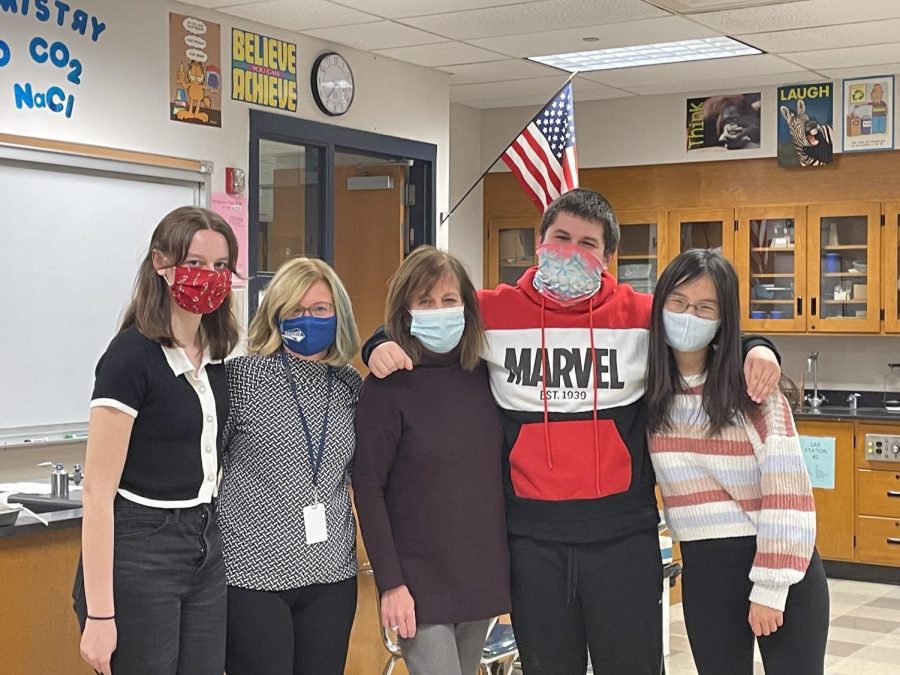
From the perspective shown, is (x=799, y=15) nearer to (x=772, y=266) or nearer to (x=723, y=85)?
(x=723, y=85)

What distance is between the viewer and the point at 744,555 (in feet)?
8.98

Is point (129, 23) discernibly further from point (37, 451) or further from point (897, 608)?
point (897, 608)

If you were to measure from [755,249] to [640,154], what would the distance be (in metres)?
1.00

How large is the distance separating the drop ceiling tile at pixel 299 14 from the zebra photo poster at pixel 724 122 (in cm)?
300

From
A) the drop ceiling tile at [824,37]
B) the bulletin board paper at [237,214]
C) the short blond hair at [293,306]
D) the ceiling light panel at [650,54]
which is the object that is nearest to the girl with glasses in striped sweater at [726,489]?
the short blond hair at [293,306]

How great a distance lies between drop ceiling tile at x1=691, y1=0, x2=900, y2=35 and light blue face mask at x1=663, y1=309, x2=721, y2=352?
3024mm

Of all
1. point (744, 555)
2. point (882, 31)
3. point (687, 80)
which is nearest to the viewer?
point (744, 555)

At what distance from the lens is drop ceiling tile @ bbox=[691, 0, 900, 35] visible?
212 inches

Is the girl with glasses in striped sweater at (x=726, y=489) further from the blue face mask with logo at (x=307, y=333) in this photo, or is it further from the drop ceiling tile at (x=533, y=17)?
the drop ceiling tile at (x=533, y=17)

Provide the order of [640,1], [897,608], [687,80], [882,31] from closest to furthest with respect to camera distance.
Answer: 1. [640,1]
2. [882,31]
3. [897,608]
4. [687,80]

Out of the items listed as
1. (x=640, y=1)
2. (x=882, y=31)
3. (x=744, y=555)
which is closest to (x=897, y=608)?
(x=882, y=31)

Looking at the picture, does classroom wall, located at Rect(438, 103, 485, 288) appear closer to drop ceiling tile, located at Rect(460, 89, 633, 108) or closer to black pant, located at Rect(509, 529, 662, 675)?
drop ceiling tile, located at Rect(460, 89, 633, 108)

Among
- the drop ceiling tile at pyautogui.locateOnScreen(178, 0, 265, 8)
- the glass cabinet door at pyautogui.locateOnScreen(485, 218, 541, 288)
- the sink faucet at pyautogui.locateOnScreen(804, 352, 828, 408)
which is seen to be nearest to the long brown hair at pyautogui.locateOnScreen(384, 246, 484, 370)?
the drop ceiling tile at pyautogui.locateOnScreen(178, 0, 265, 8)

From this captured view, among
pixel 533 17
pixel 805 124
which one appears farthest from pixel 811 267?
pixel 533 17
